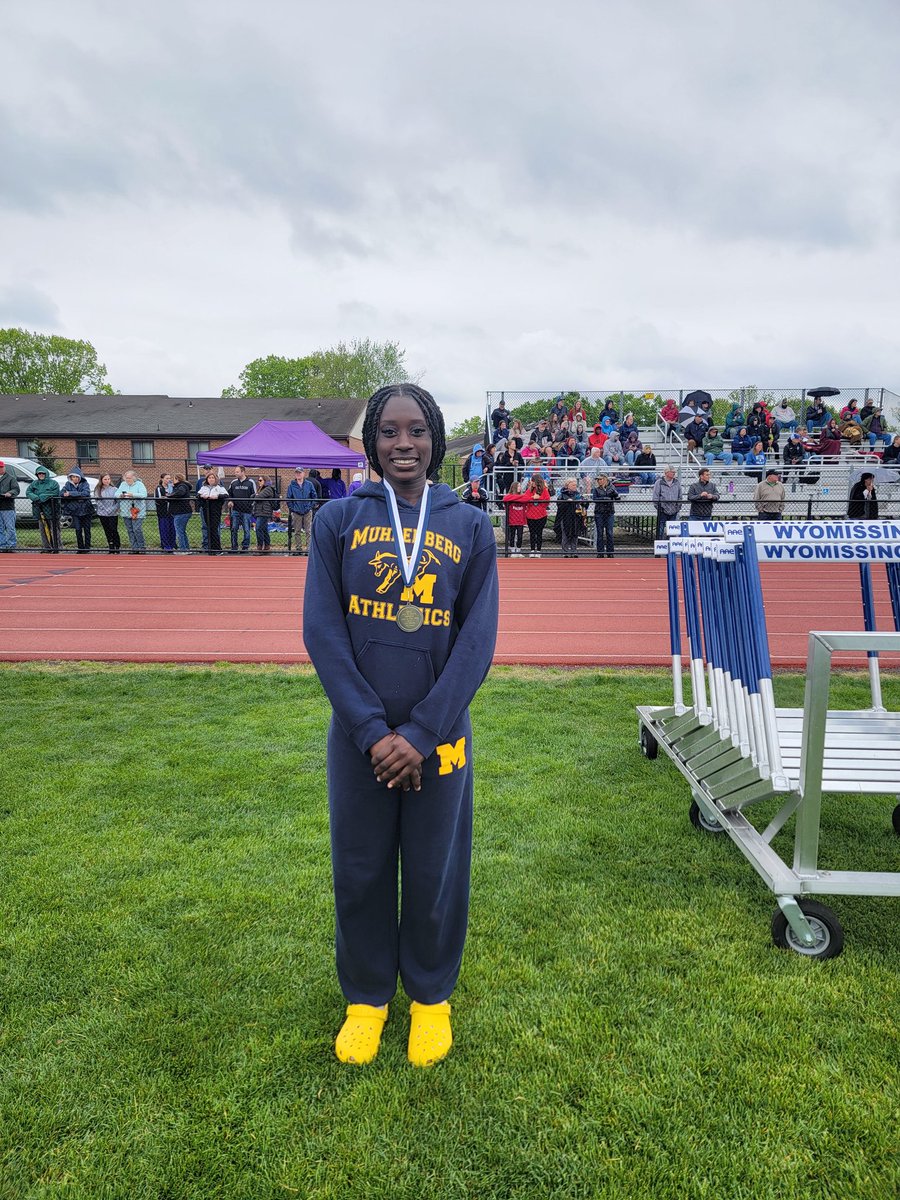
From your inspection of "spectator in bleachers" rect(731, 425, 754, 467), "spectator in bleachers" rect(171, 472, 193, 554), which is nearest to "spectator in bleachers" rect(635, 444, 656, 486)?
"spectator in bleachers" rect(731, 425, 754, 467)

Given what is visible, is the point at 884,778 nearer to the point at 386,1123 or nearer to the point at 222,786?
the point at 386,1123

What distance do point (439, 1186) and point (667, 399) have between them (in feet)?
88.6

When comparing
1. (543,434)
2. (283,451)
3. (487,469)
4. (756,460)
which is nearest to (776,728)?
(487,469)

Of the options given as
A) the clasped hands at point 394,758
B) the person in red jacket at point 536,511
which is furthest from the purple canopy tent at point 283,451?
the clasped hands at point 394,758

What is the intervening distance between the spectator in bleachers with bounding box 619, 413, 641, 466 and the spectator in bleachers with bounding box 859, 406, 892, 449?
6951 mm

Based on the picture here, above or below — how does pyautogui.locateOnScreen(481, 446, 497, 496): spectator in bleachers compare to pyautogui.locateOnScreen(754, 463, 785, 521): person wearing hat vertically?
above

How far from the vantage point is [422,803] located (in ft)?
7.38

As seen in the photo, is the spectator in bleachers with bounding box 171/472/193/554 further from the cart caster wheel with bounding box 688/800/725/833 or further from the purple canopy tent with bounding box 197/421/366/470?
the cart caster wheel with bounding box 688/800/725/833

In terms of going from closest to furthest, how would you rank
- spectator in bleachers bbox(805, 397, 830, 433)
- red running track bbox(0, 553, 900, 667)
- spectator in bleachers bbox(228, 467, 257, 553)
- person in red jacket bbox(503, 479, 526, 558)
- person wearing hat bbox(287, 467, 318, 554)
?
red running track bbox(0, 553, 900, 667) < person in red jacket bbox(503, 479, 526, 558) < spectator in bleachers bbox(228, 467, 257, 553) < person wearing hat bbox(287, 467, 318, 554) < spectator in bleachers bbox(805, 397, 830, 433)

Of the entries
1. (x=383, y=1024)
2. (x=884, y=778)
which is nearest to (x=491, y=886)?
(x=383, y=1024)

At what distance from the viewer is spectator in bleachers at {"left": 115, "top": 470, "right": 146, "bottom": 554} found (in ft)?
56.9

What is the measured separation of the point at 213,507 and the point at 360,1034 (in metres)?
16.5

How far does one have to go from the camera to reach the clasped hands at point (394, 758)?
2076mm

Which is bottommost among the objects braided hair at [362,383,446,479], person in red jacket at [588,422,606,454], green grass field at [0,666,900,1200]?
green grass field at [0,666,900,1200]
